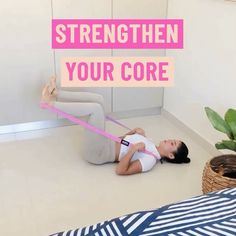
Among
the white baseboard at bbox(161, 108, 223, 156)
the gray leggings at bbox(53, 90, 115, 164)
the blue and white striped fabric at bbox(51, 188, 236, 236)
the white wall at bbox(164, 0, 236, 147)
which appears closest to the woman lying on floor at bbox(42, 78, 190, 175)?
the gray leggings at bbox(53, 90, 115, 164)

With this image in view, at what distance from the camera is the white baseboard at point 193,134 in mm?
2799

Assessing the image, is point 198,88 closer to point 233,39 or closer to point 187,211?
point 233,39

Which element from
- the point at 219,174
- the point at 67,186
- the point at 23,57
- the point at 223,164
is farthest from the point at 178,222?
the point at 23,57

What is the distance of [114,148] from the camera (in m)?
2.59

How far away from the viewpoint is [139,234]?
1.20 m

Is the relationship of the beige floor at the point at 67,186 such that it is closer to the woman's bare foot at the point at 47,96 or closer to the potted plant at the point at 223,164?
the potted plant at the point at 223,164

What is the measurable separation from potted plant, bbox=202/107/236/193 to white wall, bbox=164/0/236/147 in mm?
461

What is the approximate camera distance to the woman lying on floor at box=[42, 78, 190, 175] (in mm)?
2502

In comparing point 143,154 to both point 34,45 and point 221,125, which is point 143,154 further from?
point 34,45

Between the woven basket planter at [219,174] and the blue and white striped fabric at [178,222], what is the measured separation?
0.66 meters

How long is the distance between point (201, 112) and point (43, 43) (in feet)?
4.30

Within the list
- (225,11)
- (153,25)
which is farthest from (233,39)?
(153,25)

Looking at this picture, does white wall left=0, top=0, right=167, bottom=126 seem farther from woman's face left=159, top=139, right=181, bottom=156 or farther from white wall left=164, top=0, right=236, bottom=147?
woman's face left=159, top=139, right=181, bottom=156

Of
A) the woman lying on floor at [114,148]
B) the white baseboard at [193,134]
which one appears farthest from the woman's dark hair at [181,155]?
the white baseboard at [193,134]
